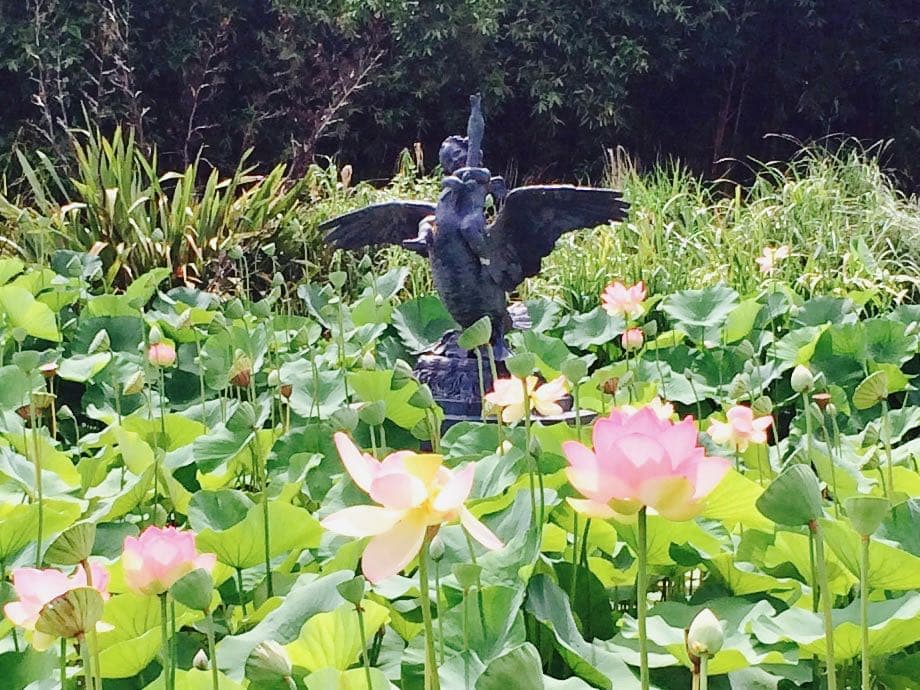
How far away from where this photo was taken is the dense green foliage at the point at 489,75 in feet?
23.2

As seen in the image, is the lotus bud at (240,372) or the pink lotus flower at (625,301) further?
the pink lotus flower at (625,301)

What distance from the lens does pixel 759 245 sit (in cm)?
356

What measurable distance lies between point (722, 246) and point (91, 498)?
278 cm

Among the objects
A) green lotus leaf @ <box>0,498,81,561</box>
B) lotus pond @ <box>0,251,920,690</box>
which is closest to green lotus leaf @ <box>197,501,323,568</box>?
lotus pond @ <box>0,251,920,690</box>

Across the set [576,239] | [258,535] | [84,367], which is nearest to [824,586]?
[258,535]

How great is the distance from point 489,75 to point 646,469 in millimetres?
7456

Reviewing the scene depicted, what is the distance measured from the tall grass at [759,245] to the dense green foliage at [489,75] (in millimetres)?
3401

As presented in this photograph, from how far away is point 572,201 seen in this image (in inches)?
83.3

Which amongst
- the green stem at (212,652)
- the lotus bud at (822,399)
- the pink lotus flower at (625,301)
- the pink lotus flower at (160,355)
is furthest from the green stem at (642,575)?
the pink lotus flower at (625,301)

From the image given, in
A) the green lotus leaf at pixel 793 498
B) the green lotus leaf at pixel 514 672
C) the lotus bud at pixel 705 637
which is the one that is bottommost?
the green lotus leaf at pixel 514 672

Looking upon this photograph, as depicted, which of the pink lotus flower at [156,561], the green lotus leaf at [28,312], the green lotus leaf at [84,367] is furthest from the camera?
the green lotus leaf at [28,312]

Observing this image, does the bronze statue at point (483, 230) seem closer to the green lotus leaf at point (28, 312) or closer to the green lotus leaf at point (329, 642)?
the green lotus leaf at point (28, 312)

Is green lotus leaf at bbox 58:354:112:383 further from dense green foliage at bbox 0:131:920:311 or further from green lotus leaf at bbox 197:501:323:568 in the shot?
dense green foliage at bbox 0:131:920:311

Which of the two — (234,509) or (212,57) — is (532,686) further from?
(212,57)
